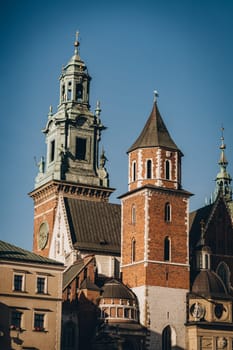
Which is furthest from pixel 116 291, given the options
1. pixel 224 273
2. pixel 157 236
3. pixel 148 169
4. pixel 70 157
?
pixel 70 157

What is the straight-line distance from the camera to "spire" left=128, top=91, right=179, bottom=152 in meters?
86.4

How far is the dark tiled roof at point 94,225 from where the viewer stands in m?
91.2

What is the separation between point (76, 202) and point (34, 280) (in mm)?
22201

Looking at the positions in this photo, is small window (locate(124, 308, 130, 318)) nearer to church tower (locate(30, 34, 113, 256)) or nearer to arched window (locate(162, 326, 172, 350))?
arched window (locate(162, 326, 172, 350))

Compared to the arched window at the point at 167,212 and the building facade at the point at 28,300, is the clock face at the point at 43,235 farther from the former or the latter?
the building facade at the point at 28,300

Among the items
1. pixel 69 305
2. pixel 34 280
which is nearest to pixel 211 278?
pixel 69 305

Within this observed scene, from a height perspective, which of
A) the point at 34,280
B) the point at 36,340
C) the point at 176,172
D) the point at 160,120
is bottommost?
the point at 36,340

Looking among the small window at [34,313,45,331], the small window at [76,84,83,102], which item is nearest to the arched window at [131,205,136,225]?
the small window at [34,313,45,331]

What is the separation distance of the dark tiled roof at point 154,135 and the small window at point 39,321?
20588 millimetres

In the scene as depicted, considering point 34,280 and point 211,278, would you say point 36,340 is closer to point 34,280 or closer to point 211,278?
point 34,280

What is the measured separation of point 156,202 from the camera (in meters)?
84.4

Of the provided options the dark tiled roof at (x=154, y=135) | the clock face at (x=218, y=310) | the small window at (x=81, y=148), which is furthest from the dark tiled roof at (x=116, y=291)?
the small window at (x=81, y=148)

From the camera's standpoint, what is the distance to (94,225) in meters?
93.4

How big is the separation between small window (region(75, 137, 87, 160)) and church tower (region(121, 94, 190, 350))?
61.1ft
